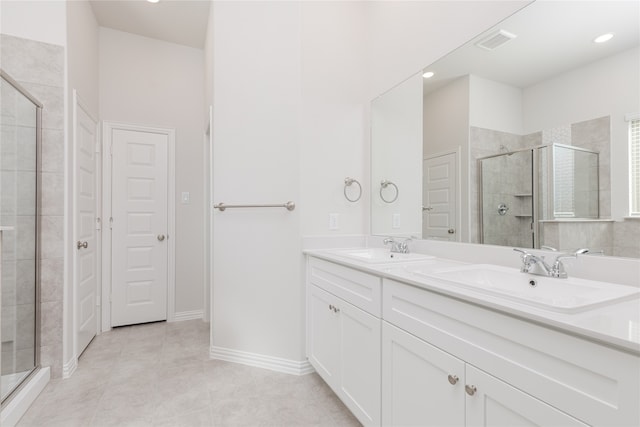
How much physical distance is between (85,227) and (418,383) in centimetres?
279

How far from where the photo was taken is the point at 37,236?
83.1 inches

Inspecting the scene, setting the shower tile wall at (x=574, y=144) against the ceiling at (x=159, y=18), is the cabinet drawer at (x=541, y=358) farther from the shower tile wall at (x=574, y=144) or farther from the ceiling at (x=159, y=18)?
the ceiling at (x=159, y=18)

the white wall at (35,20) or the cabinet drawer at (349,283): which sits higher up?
the white wall at (35,20)

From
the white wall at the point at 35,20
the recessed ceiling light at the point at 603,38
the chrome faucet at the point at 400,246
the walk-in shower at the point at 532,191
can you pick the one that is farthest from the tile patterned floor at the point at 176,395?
the white wall at the point at 35,20

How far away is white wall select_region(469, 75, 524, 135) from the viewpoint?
1437 millimetres

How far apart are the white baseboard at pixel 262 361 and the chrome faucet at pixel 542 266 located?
5.16 ft

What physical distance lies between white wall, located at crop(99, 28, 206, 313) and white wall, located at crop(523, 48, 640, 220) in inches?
121

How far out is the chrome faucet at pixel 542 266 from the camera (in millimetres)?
1166

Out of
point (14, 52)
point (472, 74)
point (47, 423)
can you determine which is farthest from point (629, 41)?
point (14, 52)

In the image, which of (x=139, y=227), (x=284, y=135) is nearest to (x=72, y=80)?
(x=139, y=227)

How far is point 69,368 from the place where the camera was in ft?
7.22

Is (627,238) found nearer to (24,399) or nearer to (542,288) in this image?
(542,288)

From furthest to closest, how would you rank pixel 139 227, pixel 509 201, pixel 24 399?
pixel 139 227
pixel 24 399
pixel 509 201

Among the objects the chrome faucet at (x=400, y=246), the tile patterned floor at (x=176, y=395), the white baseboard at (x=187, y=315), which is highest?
the chrome faucet at (x=400, y=246)
